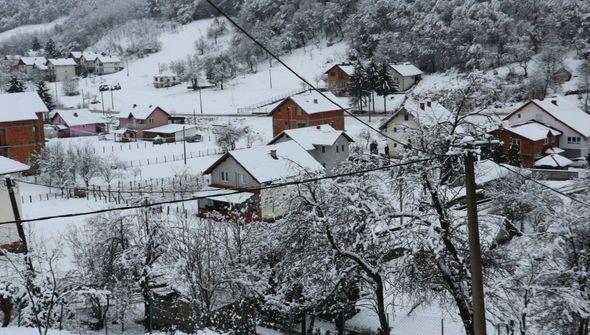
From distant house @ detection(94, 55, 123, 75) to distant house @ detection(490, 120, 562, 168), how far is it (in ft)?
281

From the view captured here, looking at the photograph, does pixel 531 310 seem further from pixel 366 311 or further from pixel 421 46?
pixel 421 46

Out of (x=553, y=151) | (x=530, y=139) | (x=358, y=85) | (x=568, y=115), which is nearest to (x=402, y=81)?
(x=358, y=85)

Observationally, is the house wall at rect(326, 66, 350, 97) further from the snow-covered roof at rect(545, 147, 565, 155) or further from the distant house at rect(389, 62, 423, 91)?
the snow-covered roof at rect(545, 147, 565, 155)

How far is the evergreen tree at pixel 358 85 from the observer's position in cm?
5647

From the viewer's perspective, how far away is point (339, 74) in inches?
2736

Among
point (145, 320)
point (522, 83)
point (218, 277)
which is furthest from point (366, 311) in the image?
point (522, 83)

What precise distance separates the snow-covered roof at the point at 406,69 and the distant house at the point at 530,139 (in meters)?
27.9

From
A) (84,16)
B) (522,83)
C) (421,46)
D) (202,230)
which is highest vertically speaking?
(84,16)

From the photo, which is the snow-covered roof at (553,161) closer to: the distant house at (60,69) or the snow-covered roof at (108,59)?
the snow-covered roof at (108,59)

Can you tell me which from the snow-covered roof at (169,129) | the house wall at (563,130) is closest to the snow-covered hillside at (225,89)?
the snow-covered roof at (169,129)

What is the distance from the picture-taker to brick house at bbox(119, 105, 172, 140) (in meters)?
57.5

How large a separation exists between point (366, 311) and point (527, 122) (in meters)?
27.4

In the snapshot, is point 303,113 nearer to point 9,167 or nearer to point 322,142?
point 322,142

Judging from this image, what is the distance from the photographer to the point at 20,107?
41.2 meters
